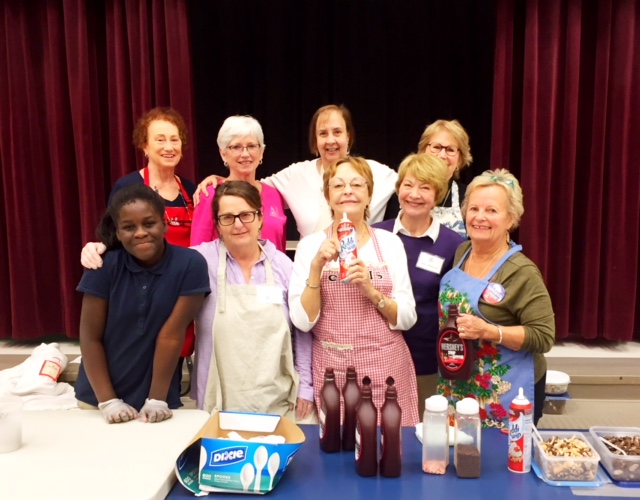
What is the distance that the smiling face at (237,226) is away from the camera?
203 cm

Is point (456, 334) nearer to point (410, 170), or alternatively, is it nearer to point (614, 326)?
point (410, 170)

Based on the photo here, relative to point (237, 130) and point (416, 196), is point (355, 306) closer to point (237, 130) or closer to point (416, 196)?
point (416, 196)

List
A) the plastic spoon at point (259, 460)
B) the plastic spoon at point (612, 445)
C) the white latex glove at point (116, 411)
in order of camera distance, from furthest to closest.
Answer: the white latex glove at point (116, 411) → the plastic spoon at point (612, 445) → the plastic spoon at point (259, 460)

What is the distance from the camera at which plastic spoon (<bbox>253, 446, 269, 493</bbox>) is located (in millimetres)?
1425

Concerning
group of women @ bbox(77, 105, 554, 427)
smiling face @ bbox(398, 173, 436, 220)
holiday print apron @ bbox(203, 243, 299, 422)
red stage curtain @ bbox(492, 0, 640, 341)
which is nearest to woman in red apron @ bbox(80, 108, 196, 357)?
group of women @ bbox(77, 105, 554, 427)

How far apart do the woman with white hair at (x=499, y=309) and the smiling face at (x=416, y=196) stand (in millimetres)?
189

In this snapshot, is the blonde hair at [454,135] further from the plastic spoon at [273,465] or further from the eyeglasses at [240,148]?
the plastic spoon at [273,465]

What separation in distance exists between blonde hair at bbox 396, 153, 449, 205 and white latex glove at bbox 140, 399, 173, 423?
A: 3.81 feet

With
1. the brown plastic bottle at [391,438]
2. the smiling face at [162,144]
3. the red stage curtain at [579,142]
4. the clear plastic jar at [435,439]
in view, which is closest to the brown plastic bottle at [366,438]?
the brown plastic bottle at [391,438]

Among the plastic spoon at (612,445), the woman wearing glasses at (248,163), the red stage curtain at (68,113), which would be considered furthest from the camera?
the red stage curtain at (68,113)

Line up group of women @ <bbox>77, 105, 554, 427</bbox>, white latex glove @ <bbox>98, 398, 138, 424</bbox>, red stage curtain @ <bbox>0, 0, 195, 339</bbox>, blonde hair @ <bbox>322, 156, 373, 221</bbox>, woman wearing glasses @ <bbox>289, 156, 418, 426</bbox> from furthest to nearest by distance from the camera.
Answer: red stage curtain @ <bbox>0, 0, 195, 339</bbox> → blonde hair @ <bbox>322, 156, 373, 221</bbox> → woman wearing glasses @ <bbox>289, 156, 418, 426</bbox> → group of women @ <bbox>77, 105, 554, 427</bbox> → white latex glove @ <bbox>98, 398, 138, 424</bbox>

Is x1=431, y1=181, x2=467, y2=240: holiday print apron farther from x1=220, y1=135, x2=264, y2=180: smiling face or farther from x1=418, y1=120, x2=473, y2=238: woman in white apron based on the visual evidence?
x1=220, y1=135, x2=264, y2=180: smiling face

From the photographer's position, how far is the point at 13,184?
369 centimetres

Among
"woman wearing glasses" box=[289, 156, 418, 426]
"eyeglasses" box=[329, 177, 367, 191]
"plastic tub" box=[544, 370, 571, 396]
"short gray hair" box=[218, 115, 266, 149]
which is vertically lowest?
"plastic tub" box=[544, 370, 571, 396]
